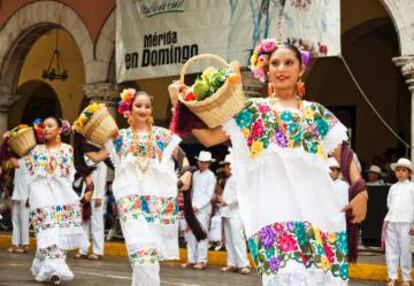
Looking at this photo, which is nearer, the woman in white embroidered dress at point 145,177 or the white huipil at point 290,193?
the white huipil at point 290,193

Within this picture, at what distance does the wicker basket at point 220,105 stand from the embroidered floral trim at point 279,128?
0.31 feet

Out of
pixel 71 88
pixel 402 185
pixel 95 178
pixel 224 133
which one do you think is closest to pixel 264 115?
pixel 224 133

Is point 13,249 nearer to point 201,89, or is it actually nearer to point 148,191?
point 148,191

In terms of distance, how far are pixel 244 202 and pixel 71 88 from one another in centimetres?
2227

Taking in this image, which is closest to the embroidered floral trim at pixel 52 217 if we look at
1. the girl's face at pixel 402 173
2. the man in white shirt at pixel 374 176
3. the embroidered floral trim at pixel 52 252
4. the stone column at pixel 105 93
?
the embroidered floral trim at pixel 52 252

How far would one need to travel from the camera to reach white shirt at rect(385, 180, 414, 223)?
12.3 metres

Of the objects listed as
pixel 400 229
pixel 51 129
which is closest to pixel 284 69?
pixel 51 129

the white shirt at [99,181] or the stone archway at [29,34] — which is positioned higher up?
the stone archway at [29,34]

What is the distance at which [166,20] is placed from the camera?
698 inches

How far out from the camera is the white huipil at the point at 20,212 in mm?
16953

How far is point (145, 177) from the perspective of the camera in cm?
820

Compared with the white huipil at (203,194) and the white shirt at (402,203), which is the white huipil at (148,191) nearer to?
the white shirt at (402,203)

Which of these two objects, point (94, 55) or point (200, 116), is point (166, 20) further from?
point (200, 116)

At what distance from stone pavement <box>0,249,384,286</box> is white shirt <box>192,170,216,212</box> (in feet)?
3.48
